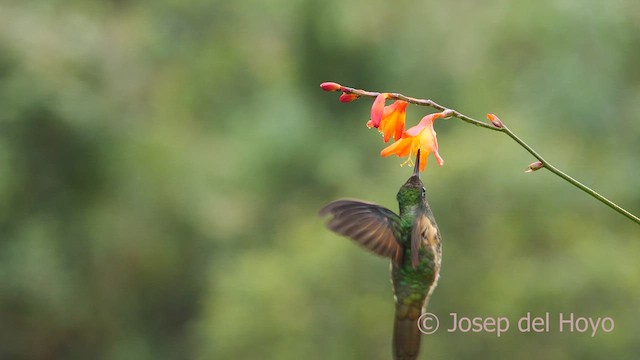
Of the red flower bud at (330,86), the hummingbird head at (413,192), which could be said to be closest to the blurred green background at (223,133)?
the hummingbird head at (413,192)

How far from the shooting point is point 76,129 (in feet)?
26.7

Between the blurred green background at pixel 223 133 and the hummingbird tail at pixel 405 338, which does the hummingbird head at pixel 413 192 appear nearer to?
the hummingbird tail at pixel 405 338

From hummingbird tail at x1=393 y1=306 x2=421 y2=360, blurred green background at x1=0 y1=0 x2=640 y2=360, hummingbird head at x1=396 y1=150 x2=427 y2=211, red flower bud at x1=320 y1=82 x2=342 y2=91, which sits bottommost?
hummingbird tail at x1=393 y1=306 x2=421 y2=360

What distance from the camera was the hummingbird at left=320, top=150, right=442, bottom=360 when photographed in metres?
1.46

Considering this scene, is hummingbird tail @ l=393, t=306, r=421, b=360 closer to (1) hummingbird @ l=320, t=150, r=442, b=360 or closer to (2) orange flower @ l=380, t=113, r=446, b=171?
(1) hummingbird @ l=320, t=150, r=442, b=360

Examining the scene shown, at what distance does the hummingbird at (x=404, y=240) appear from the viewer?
146 cm

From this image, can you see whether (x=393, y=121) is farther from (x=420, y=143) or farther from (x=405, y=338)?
(x=405, y=338)

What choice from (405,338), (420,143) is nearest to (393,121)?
(420,143)

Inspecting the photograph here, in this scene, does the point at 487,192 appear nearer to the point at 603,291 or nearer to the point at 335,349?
the point at 603,291

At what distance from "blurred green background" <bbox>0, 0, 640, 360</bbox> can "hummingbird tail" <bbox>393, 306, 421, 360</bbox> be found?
4.68 m

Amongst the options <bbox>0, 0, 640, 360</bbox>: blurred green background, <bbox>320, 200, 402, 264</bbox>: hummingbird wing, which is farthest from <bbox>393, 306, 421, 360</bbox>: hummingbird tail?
<bbox>0, 0, 640, 360</bbox>: blurred green background

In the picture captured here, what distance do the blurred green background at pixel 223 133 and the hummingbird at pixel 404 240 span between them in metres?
4.64

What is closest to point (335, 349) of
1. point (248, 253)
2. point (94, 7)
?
point (248, 253)

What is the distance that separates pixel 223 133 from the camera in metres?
9.29
